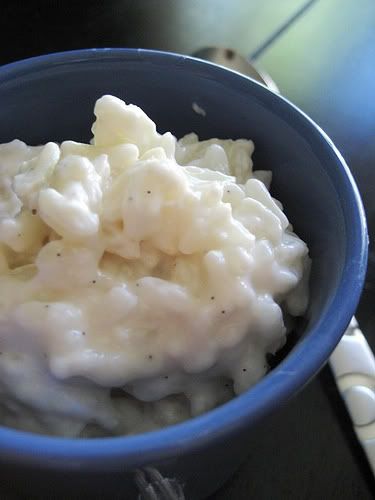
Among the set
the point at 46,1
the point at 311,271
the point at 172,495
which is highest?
the point at 311,271

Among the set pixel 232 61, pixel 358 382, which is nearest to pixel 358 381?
pixel 358 382

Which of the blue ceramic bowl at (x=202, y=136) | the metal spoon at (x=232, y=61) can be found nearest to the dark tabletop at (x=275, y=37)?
the metal spoon at (x=232, y=61)

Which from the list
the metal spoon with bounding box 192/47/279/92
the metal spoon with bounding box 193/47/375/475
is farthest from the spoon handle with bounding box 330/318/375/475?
the metal spoon with bounding box 192/47/279/92

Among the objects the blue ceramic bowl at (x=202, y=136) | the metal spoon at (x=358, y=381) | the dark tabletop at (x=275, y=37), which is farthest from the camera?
the dark tabletop at (x=275, y=37)

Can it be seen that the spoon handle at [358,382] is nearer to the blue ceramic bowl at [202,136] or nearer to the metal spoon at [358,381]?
the metal spoon at [358,381]

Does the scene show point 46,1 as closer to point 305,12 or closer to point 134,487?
point 305,12

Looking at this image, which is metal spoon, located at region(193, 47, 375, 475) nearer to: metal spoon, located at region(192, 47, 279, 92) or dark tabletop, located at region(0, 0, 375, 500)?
dark tabletop, located at region(0, 0, 375, 500)

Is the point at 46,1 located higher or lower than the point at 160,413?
lower

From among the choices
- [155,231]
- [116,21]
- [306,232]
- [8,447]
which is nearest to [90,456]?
[8,447]
